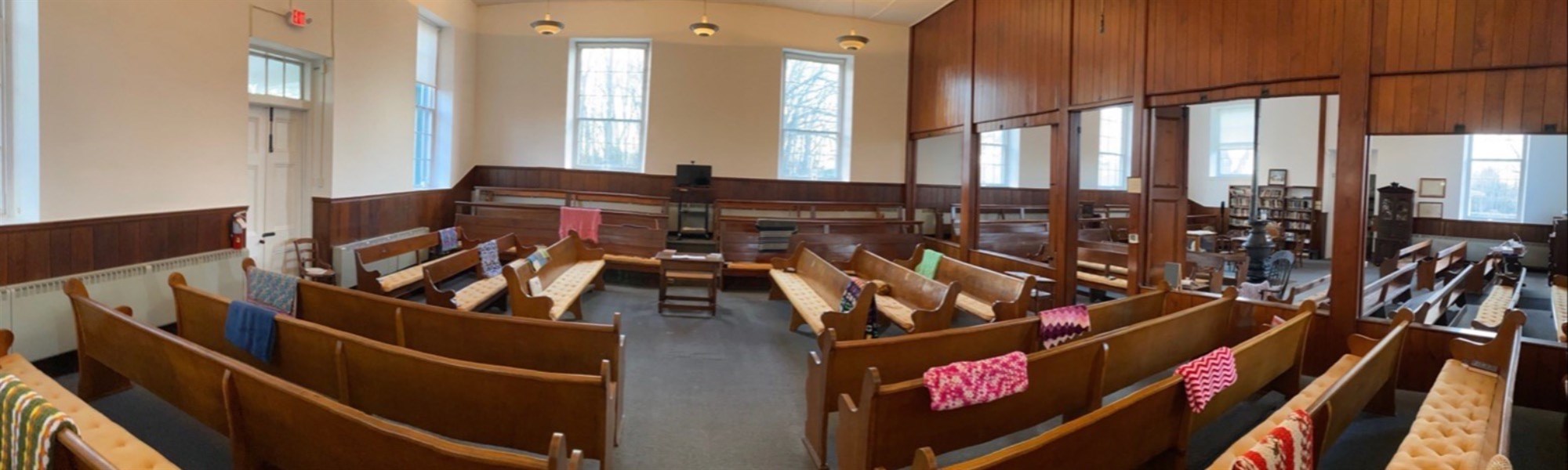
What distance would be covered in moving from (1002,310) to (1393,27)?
2753mm

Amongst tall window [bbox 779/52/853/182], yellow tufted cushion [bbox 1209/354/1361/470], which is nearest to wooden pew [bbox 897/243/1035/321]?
yellow tufted cushion [bbox 1209/354/1361/470]

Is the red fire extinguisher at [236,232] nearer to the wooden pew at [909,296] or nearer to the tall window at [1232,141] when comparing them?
the wooden pew at [909,296]

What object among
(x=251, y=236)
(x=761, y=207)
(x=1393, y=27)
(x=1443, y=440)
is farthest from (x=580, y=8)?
(x=1443, y=440)

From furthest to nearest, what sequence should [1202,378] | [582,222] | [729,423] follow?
[582,222] < [729,423] < [1202,378]

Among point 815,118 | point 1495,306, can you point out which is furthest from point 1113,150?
point 1495,306

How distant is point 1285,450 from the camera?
1.84 meters

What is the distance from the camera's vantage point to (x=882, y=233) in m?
8.92

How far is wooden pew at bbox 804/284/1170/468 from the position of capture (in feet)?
9.69

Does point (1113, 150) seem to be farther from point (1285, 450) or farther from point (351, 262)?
point (351, 262)

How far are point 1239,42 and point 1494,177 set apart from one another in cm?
515

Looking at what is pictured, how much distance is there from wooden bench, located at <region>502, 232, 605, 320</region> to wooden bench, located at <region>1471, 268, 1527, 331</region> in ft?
18.7

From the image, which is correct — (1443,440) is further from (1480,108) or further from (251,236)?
(251,236)

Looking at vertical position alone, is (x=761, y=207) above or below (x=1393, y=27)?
below

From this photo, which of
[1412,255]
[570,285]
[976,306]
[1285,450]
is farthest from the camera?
[1412,255]
